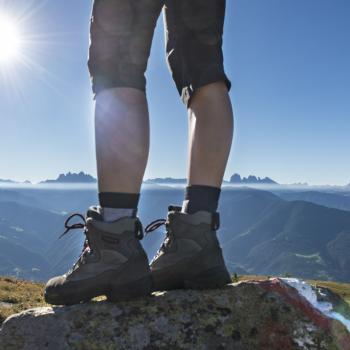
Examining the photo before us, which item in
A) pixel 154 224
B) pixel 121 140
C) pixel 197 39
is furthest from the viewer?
pixel 154 224

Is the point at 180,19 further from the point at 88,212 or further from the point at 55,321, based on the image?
the point at 55,321

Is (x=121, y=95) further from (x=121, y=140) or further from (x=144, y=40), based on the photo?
(x=144, y=40)

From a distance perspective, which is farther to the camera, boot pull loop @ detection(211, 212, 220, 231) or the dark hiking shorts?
boot pull loop @ detection(211, 212, 220, 231)

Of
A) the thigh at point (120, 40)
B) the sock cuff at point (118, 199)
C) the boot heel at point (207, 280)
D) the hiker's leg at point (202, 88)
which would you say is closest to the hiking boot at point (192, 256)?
the boot heel at point (207, 280)

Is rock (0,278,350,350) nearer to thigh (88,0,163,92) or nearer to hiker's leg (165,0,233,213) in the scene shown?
hiker's leg (165,0,233,213)

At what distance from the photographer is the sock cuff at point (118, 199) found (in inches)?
146

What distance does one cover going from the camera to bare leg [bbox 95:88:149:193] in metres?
3.67

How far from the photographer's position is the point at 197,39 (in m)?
4.27

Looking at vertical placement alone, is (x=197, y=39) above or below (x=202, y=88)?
above

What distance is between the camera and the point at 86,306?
376 cm

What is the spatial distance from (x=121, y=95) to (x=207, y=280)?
1.80 metres

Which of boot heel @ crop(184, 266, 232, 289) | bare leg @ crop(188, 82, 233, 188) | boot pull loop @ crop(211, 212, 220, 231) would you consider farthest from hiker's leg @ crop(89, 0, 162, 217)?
boot heel @ crop(184, 266, 232, 289)

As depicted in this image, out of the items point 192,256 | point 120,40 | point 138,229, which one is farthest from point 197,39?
point 192,256

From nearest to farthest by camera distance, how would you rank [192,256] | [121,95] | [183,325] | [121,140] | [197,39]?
[183,325] → [121,140] → [121,95] → [192,256] → [197,39]
